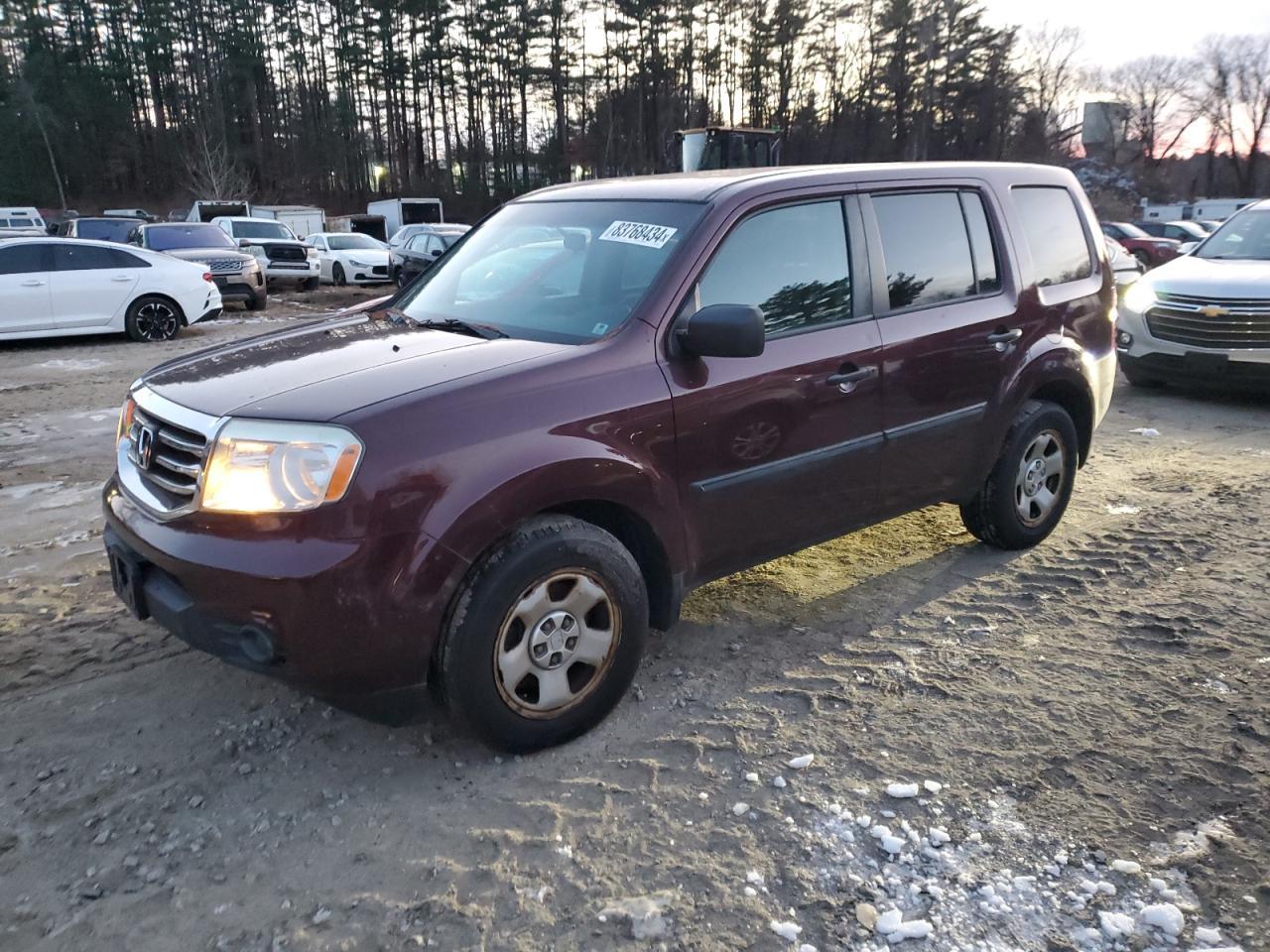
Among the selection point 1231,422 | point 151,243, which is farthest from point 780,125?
point 1231,422

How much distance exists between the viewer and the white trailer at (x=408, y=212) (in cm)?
3838

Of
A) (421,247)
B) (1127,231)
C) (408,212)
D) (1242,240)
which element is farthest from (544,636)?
(408,212)

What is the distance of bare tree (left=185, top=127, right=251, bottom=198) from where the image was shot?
46.8 meters

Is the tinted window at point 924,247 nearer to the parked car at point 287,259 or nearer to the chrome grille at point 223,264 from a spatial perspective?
the chrome grille at point 223,264

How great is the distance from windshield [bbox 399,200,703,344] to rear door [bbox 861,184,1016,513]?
1.00 metres

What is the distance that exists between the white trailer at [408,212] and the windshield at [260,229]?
46.6ft

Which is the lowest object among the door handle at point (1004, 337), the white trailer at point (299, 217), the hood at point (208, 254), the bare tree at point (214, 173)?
the door handle at point (1004, 337)

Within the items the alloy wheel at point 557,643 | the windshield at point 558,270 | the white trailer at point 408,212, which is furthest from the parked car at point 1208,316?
the white trailer at point 408,212

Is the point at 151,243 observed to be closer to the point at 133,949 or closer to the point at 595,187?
the point at 595,187

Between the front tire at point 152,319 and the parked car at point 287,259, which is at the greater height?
the parked car at point 287,259

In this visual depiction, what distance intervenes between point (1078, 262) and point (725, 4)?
2068 inches

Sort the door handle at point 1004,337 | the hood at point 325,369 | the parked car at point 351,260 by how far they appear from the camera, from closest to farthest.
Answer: the hood at point 325,369
the door handle at point 1004,337
the parked car at point 351,260

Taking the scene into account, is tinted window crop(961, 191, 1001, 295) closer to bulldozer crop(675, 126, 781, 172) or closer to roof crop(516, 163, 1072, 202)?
roof crop(516, 163, 1072, 202)

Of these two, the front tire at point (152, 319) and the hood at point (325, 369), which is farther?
the front tire at point (152, 319)
